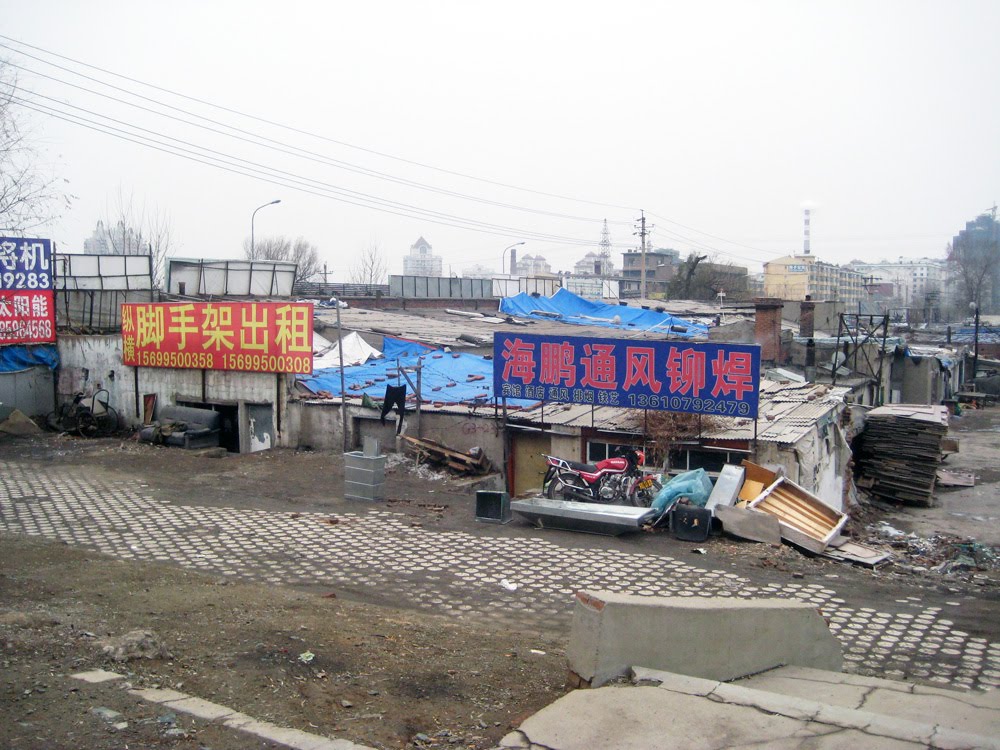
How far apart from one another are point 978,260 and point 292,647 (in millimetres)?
77712

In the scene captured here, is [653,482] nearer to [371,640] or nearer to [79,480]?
[371,640]

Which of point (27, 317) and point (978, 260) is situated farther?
point (978, 260)

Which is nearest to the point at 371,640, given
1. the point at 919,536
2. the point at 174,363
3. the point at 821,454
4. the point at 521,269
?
the point at 821,454

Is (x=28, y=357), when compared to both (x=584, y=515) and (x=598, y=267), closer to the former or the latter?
(x=584, y=515)

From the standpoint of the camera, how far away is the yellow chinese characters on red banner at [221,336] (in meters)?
19.1

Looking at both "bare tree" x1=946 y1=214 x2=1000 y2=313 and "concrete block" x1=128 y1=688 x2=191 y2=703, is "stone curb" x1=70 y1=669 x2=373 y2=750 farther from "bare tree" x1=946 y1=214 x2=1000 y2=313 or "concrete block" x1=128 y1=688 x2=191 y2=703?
"bare tree" x1=946 y1=214 x2=1000 y2=313

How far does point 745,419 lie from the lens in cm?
1576

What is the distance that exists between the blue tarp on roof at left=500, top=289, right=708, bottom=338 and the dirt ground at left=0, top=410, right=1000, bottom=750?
16.7 meters

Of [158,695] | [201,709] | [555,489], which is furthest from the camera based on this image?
[555,489]

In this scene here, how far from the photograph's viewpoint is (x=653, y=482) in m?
13.5

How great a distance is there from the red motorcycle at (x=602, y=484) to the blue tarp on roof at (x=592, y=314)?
1422 cm

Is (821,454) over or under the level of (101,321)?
under

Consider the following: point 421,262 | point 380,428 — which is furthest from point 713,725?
point 421,262

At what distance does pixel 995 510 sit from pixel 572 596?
14504 mm
